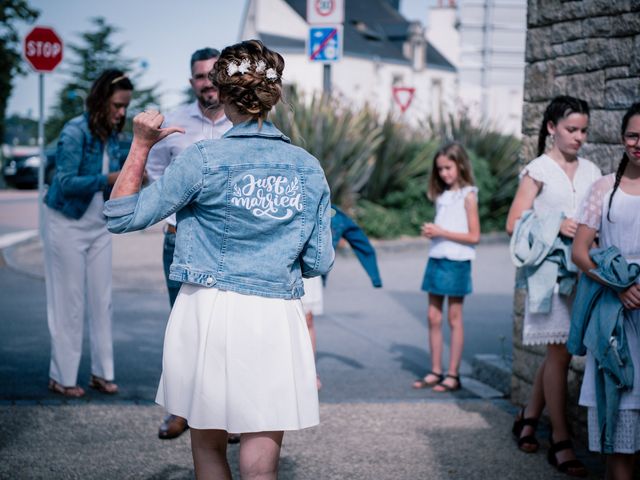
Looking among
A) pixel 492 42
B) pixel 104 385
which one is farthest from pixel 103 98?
pixel 492 42

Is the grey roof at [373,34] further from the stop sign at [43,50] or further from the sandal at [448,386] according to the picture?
the sandal at [448,386]

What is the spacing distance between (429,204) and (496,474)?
40.6ft

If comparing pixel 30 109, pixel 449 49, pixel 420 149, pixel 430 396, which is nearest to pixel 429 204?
pixel 420 149

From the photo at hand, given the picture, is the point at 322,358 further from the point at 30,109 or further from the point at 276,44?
the point at 30,109

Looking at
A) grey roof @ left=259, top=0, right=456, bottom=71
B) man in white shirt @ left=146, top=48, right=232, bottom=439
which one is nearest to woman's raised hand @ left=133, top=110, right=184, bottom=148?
man in white shirt @ left=146, top=48, right=232, bottom=439

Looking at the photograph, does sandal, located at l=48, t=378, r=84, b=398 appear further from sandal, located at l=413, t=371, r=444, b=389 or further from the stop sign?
the stop sign

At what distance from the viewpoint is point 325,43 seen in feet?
36.2

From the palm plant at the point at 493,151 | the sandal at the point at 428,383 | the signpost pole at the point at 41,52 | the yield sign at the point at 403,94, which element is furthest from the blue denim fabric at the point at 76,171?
the yield sign at the point at 403,94

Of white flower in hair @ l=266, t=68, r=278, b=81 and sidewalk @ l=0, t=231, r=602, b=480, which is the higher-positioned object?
white flower in hair @ l=266, t=68, r=278, b=81

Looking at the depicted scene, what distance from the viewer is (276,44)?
4419 cm

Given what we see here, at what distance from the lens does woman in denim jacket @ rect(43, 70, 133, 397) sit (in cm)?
572

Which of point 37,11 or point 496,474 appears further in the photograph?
point 37,11

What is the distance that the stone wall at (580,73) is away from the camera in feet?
16.3

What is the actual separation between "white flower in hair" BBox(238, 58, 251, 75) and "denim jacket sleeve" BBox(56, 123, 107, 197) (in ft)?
9.91
